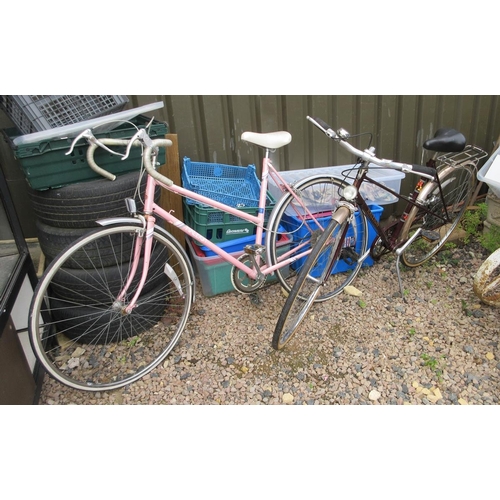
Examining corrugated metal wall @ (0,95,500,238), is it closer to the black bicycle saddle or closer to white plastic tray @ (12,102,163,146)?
white plastic tray @ (12,102,163,146)

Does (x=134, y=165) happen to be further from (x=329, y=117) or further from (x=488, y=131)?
(x=488, y=131)

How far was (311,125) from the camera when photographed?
3.79 m

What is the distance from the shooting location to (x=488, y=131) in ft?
14.2

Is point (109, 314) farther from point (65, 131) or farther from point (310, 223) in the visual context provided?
point (310, 223)

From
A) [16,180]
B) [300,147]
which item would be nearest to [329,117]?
[300,147]

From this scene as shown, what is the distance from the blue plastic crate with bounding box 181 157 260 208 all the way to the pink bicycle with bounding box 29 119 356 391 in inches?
7.5

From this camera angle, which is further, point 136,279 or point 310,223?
point 310,223

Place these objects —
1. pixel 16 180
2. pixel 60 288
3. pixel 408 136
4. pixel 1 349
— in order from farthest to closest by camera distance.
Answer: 1. pixel 408 136
2. pixel 16 180
3. pixel 60 288
4. pixel 1 349

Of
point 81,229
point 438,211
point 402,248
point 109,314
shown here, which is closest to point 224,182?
point 81,229

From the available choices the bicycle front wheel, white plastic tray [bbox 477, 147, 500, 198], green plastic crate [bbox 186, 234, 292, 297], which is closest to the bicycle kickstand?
white plastic tray [bbox 477, 147, 500, 198]

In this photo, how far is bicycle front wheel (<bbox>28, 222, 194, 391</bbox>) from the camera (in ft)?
8.52

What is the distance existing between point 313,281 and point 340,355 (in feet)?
2.11

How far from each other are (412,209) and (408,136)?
118 cm

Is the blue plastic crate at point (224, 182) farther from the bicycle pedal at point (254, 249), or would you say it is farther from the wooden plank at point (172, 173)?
the bicycle pedal at point (254, 249)
